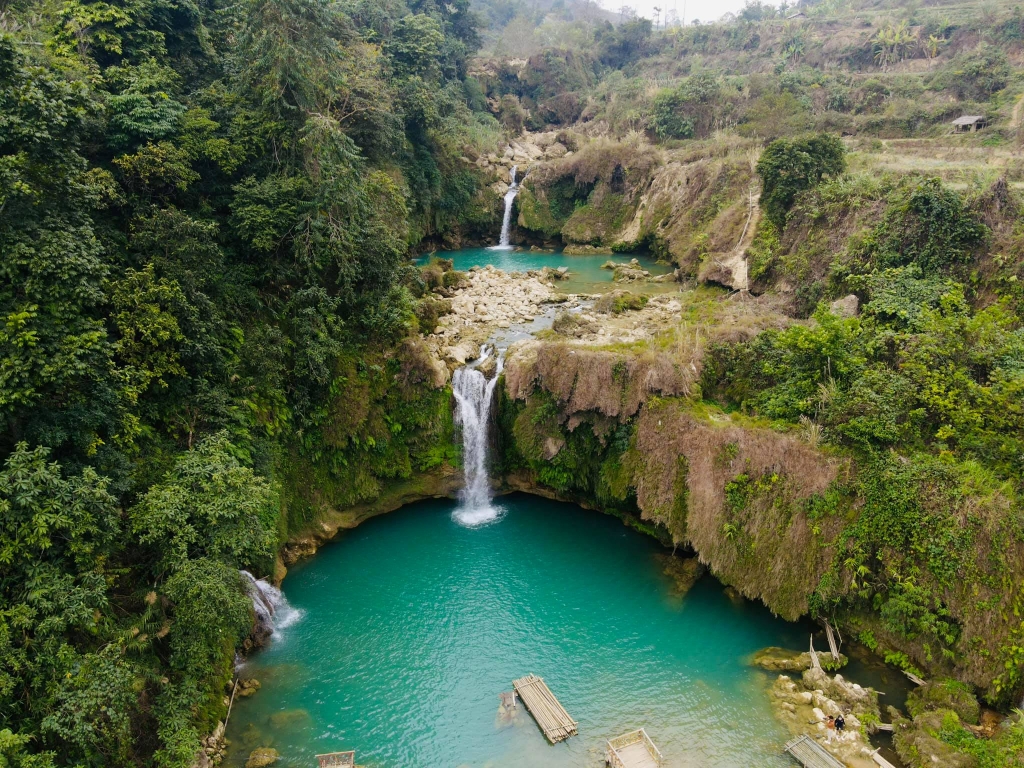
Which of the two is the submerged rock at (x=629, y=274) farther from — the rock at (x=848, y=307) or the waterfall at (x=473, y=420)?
the waterfall at (x=473, y=420)

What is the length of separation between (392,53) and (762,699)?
4259cm

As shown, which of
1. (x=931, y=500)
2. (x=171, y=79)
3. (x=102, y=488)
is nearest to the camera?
(x=102, y=488)

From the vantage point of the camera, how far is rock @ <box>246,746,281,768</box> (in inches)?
476

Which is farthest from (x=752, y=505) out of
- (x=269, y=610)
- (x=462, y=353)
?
(x=269, y=610)

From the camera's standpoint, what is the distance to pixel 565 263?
3794 cm

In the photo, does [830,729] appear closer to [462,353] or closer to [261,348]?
[462,353]

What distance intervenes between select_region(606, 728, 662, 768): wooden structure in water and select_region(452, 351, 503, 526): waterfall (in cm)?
920

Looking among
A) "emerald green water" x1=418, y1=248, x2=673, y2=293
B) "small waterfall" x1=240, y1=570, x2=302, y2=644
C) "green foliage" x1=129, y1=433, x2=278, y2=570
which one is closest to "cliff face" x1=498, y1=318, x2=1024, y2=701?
"small waterfall" x1=240, y1=570, x2=302, y2=644

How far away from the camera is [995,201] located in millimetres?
18469

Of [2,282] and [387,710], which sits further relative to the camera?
[387,710]

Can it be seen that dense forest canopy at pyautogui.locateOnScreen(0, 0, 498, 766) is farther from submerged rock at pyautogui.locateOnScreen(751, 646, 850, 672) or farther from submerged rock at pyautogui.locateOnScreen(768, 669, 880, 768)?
submerged rock at pyautogui.locateOnScreen(751, 646, 850, 672)

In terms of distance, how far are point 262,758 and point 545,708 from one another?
6144mm

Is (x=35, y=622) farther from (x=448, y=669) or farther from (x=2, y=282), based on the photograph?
(x=448, y=669)

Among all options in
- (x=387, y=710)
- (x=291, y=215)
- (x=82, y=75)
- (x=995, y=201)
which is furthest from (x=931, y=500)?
(x=82, y=75)
